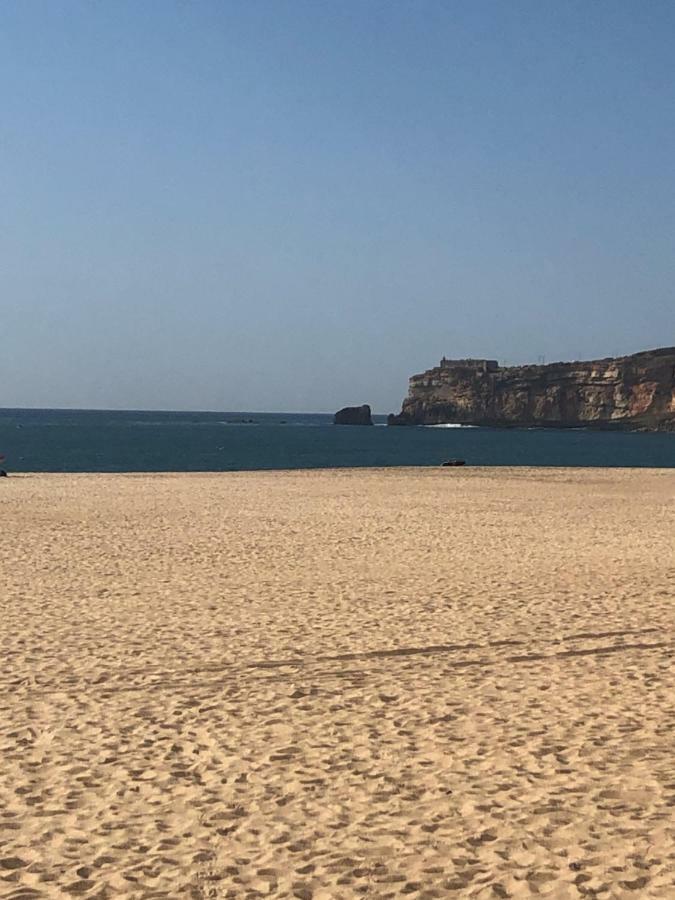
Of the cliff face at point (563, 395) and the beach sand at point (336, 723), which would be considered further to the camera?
the cliff face at point (563, 395)

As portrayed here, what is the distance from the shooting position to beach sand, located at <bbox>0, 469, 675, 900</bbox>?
566cm

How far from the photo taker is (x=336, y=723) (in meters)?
8.25

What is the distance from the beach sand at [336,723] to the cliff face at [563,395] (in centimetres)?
15310

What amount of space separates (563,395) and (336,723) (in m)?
175

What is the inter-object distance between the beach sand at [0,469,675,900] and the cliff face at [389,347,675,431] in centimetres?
15310

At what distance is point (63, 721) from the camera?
26.9 feet

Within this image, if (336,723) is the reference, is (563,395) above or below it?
above

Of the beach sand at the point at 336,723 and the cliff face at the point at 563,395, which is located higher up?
the cliff face at the point at 563,395

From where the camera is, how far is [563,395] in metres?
179

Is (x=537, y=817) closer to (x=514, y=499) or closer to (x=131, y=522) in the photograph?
(x=131, y=522)

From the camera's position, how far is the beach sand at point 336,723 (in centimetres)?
566

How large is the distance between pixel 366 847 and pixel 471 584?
9371mm

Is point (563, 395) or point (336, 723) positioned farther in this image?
point (563, 395)

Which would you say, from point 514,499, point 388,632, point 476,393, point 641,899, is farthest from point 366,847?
point 476,393
